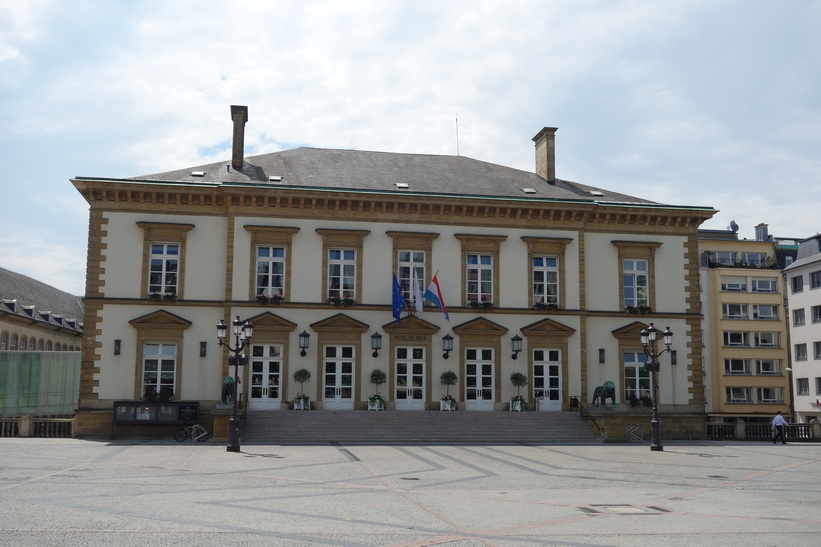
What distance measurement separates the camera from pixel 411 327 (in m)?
37.6

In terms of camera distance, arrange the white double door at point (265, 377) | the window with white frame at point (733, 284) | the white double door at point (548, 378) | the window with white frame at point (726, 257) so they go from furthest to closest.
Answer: the window with white frame at point (726, 257)
the window with white frame at point (733, 284)
the white double door at point (548, 378)
the white double door at point (265, 377)

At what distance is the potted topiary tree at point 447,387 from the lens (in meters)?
37.0

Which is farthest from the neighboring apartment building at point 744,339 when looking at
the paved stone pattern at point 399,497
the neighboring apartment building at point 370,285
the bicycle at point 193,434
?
the bicycle at point 193,434

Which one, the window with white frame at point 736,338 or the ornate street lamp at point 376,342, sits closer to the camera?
the ornate street lamp at point 376,342

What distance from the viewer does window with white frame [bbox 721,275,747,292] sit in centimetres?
7450

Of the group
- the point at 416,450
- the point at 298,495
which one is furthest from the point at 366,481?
the point at 416,450

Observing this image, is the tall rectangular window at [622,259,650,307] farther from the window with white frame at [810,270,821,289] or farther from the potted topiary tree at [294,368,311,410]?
the window with white frame at [810,270,821,289]

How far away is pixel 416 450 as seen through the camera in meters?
28.8

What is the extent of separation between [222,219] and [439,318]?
Answer: 11.4 metres

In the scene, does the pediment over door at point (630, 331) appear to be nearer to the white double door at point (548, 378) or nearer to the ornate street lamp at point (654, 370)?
the white double door at point (548, 378)

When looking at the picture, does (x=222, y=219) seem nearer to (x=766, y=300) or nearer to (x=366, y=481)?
(x=366, y=481)

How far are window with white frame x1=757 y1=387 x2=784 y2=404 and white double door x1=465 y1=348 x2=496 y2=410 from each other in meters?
45.0

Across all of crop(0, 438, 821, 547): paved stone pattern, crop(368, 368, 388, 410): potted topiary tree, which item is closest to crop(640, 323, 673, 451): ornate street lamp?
crop(0, 438, 821, 547): paved stone pattern

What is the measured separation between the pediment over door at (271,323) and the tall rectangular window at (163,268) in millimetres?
4112
